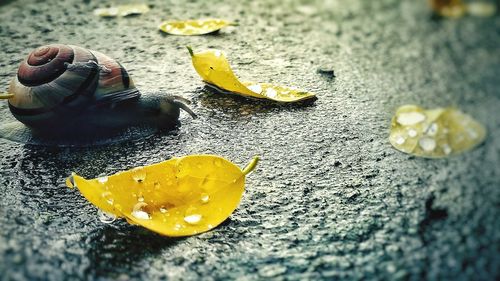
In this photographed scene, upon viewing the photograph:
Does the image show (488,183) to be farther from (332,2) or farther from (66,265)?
(332,2)

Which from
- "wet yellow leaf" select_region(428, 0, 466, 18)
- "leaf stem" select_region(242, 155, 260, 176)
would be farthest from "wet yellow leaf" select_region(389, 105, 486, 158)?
"wet yellow leaf" select_region(428, 0, 466, 18)

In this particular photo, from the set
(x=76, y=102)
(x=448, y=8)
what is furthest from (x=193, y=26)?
(x=448, y=8)

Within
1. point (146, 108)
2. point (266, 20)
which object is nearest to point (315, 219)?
point (146, 108)

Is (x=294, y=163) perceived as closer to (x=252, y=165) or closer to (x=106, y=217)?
(x=252, y=165)

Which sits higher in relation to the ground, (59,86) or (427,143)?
(59,86)

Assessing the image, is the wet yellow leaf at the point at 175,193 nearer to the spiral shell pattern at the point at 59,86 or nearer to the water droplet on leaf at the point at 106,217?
the water droplet on leaf at the point at 106,217

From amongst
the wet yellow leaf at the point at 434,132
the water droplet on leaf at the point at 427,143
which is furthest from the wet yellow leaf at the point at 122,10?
the water droplet on leaf at the point at 427,143

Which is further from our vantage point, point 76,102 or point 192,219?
point 76,102
